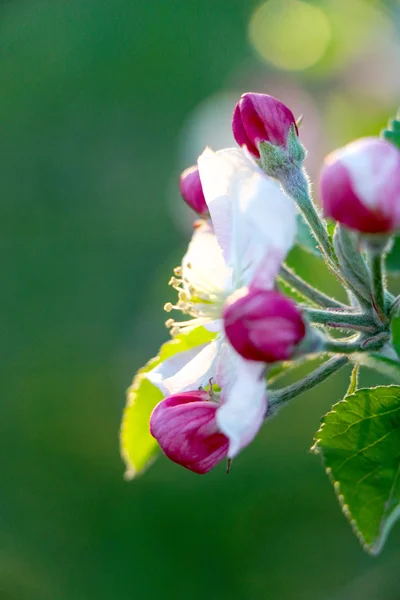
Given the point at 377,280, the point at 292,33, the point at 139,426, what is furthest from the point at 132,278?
the point at 377,280

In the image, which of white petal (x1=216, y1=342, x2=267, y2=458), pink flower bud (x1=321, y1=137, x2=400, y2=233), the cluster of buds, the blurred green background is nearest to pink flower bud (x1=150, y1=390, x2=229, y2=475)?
the cluster of buds

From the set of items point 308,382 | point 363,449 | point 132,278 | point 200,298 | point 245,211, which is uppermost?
point 245,211

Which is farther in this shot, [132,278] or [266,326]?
[132,278]

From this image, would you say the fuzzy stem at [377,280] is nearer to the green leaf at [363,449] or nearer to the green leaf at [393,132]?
the green leaf at [363,449]

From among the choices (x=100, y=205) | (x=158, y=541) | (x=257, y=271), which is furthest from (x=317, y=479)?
(x=100, y=205)

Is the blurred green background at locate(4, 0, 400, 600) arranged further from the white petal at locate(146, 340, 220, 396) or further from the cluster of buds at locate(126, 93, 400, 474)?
the white petal at locate(146, 340, 220, 396)

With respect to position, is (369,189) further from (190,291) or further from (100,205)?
(100,205)

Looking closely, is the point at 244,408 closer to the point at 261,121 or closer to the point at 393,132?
the point at 261,121
